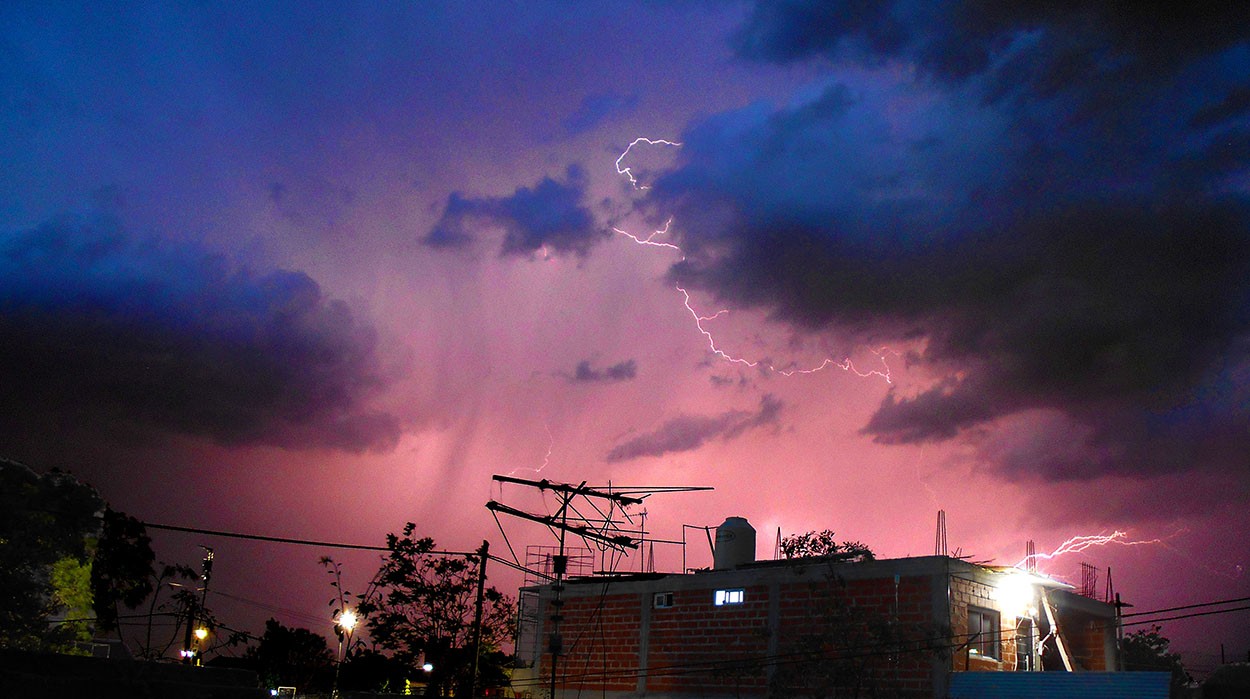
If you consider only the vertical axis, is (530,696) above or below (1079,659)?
below

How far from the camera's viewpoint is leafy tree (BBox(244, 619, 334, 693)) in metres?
59.0

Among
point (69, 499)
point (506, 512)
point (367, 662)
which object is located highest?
point (506, 512)

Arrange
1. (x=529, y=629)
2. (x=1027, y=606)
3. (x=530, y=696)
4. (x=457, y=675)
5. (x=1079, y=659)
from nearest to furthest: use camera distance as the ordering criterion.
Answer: (x=1027, y=606), (x=1079, y=659), (x=530, y=696), (x=529, y=629), (x=457, y=675)

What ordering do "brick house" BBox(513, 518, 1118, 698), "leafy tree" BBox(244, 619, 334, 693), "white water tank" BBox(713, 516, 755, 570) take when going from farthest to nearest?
"leafy tree" BBox(244, 619, 334, 693)
"white water tank" BBox(713, 516, 755, 570)
"brick house" BBox(513, 518, 1118, 698)

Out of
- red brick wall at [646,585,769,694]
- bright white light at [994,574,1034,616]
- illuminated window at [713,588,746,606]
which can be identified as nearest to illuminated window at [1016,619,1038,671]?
bright white light at [994,574,1034,616]

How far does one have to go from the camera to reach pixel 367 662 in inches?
3024

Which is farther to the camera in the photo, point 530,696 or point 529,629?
point 529,629

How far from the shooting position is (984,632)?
24.5m

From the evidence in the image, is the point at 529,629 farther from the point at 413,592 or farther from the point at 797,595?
the point at 797,595

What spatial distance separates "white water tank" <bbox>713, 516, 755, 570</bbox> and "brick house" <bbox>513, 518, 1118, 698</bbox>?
15 cm

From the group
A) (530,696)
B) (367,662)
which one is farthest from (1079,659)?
(367,662)

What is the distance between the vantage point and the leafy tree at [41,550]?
417 cm

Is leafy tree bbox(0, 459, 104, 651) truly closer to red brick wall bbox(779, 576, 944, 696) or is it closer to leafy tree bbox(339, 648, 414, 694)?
red brick wall bbox(779, 576, 944, 696)

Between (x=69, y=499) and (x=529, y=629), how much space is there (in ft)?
108
